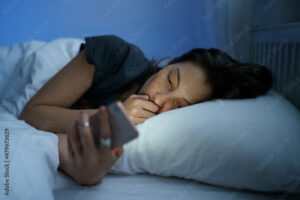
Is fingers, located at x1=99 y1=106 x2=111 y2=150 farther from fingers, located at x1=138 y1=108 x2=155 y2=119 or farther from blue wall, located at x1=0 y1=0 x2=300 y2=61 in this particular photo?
blue wall, located at x1=0 y1=0 x2=300 y2=61

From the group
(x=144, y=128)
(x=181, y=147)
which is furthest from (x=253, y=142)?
(x=144, y=128)

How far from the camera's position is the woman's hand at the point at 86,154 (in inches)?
17.3

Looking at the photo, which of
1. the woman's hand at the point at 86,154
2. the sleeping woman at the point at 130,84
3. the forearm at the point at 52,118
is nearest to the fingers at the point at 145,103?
the sleeping woman at the point at 130,84

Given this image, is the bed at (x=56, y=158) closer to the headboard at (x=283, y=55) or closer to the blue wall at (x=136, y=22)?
the headboard at (x=283, y=55)

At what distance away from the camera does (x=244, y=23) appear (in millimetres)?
1236

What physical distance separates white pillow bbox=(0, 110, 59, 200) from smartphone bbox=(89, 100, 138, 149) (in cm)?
19

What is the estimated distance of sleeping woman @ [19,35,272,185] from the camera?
752 millimetres

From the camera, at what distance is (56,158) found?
1.83ft

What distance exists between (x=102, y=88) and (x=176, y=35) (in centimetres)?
77

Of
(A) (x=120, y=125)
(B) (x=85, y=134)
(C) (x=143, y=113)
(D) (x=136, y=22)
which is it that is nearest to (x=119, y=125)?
(A) (x=120, y=125)

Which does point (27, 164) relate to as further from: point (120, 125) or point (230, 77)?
point (230, 77)

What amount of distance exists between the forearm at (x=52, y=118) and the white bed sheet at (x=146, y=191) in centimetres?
20

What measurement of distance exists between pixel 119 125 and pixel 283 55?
2.78ft

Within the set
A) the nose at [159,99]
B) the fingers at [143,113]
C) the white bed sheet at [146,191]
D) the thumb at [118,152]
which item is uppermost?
the thumb at [118,152]
